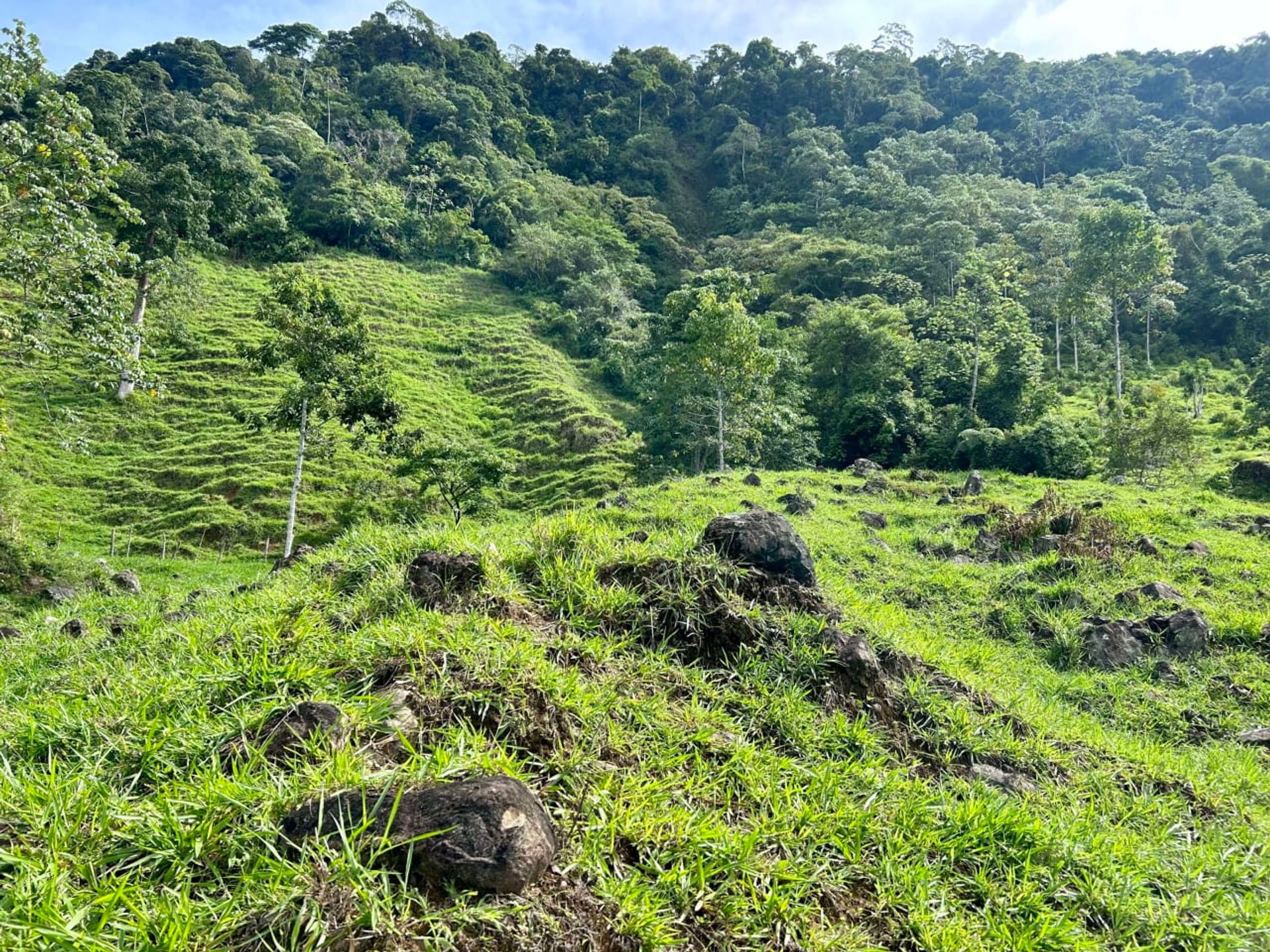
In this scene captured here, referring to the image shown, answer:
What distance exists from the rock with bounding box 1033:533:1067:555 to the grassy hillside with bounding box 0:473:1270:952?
546cm

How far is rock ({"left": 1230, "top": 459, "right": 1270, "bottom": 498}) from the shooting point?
57.2ft

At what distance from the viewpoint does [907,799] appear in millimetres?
3094

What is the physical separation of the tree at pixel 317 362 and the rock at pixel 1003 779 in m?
19.3

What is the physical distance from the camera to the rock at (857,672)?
158 inches

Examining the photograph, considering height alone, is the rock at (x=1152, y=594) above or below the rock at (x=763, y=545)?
below

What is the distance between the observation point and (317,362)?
65.2ft

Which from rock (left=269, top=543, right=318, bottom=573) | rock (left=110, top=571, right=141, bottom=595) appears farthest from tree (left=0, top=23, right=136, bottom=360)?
rock (left=110, top=571, right=141, bottom=595)

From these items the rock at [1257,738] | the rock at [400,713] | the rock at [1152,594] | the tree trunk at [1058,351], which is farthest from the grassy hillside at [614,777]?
the tree trunk at [1058,351]

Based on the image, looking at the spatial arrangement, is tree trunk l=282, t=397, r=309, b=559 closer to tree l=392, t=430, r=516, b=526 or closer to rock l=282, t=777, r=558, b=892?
tree l=392, t=430, r=516, b=526

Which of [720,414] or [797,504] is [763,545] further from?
[720,414]

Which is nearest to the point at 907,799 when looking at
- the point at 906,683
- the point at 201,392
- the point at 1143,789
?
the point at 906,683

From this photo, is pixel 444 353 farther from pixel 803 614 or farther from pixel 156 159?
pixel 803 614

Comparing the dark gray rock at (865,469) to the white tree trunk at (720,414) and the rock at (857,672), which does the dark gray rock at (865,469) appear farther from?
Answer: the rock at (857,672)

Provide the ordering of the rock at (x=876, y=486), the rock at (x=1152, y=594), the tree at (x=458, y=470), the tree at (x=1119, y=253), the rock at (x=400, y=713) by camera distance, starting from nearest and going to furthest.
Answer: the rock at (x=400, y=713)
the rock at (x=1152, y=594)
the rock at (x=876, y=486)
the tree at (x=458, y=470)
the tree at (x=1119, y=253)
